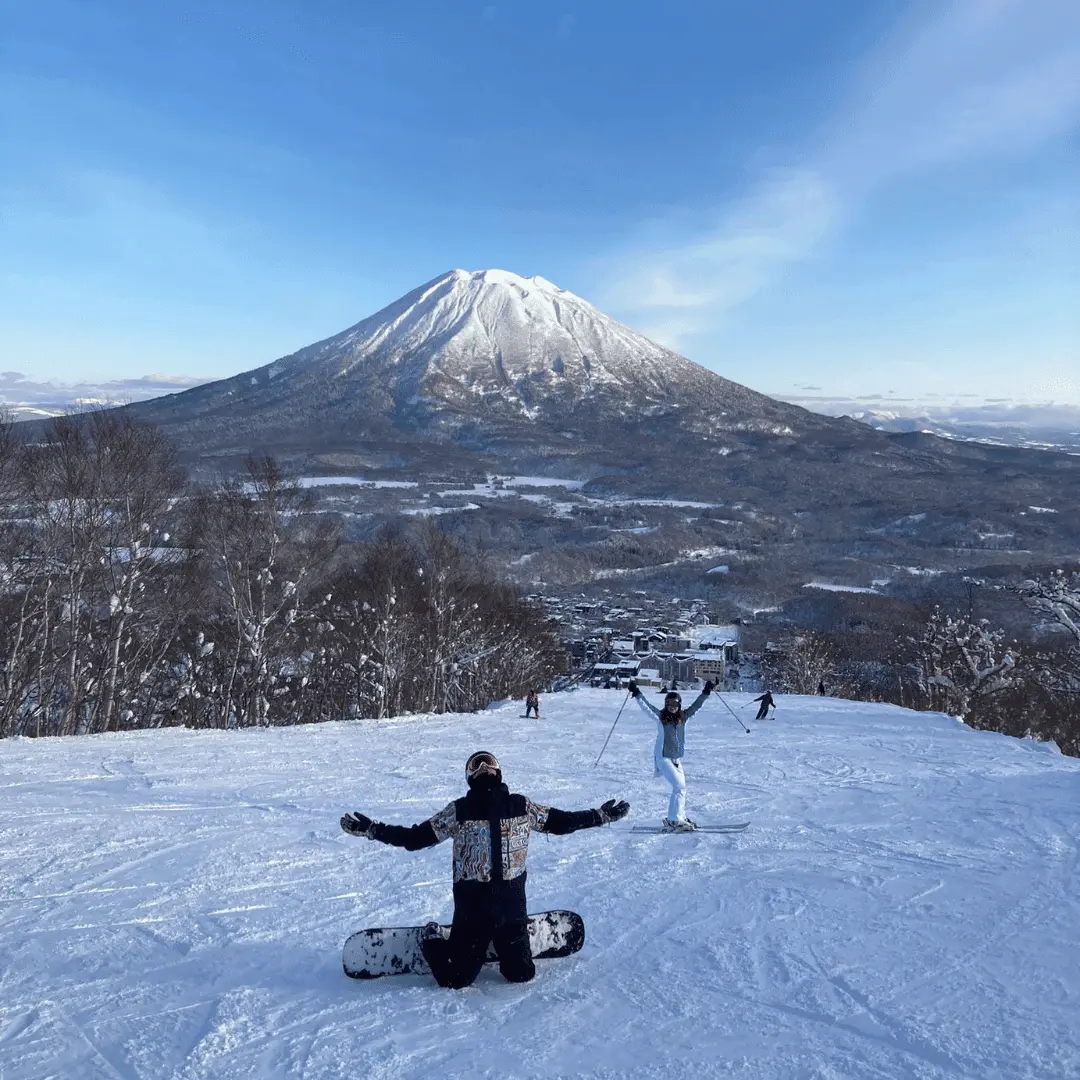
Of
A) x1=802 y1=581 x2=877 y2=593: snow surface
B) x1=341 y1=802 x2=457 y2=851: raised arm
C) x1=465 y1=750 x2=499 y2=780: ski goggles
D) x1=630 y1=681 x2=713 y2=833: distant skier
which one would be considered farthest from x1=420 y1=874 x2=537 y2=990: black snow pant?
x1=802 y1=581 x2=877 y2=593: snow surface

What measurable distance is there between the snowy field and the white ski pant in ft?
1.19

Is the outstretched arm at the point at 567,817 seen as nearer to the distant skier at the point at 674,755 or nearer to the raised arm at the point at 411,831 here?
the raised arm at the point at 411,831

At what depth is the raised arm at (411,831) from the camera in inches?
164

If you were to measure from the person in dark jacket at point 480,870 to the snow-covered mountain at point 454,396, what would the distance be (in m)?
138

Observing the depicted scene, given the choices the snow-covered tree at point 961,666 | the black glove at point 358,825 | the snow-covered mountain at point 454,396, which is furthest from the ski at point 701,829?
the snow-covered mountain at point 454,396

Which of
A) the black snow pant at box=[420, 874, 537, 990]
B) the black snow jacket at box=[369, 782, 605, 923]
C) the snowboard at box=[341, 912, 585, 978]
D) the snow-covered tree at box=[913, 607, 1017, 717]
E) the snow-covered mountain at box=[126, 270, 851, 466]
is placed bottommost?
the snow-covered tree at box=[913, 607, 1017, 717]

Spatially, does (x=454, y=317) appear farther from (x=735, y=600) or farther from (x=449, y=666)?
(x=449, y=666)

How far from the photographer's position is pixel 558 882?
6.14 m

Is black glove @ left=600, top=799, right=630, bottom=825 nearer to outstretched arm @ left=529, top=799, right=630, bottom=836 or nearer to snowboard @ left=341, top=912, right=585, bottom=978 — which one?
outstretched arm @ left=529, top=799, right=630, bottom=836

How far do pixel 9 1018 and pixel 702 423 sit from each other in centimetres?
17407

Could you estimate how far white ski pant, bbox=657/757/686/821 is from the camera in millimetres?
7781

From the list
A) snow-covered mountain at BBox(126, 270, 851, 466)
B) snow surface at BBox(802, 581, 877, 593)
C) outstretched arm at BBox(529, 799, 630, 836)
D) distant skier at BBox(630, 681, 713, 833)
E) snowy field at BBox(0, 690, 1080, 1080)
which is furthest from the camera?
snow-covered mountain at BBox(126, 270, 851, 466)

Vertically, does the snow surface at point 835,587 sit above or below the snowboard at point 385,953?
below

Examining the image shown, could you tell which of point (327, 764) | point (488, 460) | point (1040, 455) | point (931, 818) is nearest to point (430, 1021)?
point (931, 818)
